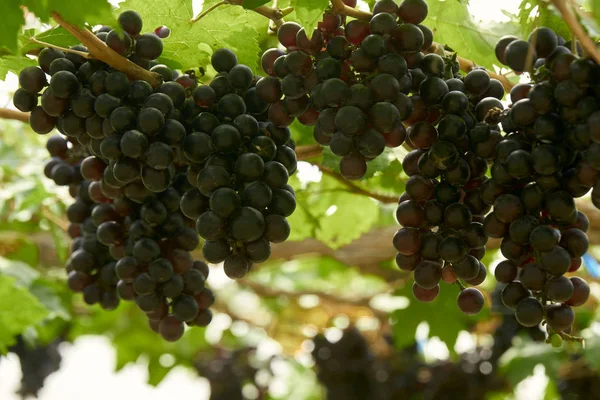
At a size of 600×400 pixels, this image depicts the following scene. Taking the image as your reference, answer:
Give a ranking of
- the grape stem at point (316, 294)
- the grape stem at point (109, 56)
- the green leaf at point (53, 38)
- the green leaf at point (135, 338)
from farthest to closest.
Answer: the green leaf at point (135, 338), the grape stem at point (316, 294), the green leaf at point (53, 38), the grape stem at point (109, 56)

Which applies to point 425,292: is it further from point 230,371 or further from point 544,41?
point 230,371

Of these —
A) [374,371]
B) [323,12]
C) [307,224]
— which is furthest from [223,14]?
[374,371]

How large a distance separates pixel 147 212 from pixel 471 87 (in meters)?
0.56

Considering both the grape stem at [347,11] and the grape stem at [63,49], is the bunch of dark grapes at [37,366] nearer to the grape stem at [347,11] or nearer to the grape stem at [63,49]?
the grape stem at [63,49]

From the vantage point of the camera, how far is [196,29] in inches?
46.4

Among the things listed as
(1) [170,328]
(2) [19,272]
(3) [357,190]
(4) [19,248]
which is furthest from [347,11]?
(4) [19,248]

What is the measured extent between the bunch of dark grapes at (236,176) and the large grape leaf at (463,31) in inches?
16.0

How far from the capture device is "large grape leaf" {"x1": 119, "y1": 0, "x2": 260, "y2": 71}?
1.17 metres

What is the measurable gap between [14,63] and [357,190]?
91cm

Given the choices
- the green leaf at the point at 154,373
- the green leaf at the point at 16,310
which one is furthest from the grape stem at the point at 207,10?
the green leaf at the point at 154,373

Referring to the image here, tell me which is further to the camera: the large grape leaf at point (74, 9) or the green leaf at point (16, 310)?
the green leaf at point (16, 310)

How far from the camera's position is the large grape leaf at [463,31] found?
1.24 metres

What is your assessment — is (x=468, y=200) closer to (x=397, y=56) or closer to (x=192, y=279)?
(x=397, y=56)

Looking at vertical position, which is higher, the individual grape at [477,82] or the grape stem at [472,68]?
the individual grape at [477,82]
